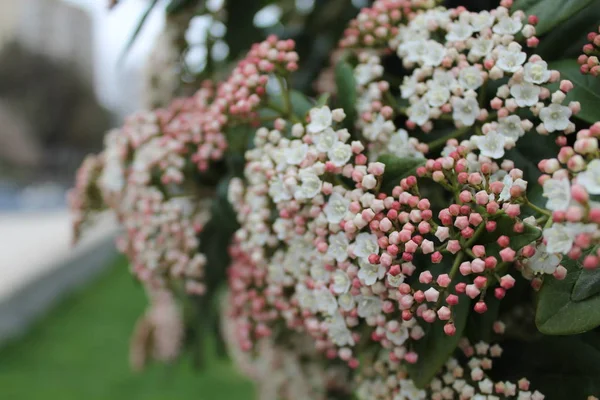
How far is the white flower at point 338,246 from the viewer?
0.58m

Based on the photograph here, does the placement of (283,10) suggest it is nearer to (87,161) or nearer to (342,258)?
(87,161)

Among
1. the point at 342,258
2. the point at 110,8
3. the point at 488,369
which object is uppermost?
the point at 110,8

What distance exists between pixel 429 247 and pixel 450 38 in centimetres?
23

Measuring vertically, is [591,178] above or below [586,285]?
above

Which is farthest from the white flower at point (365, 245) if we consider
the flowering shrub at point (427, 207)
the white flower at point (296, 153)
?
the white flower at point (296, 153)

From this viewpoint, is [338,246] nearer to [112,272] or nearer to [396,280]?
[396,280]

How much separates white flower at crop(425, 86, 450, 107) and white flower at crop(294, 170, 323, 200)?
0.45 feet

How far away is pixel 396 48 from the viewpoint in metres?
0.74

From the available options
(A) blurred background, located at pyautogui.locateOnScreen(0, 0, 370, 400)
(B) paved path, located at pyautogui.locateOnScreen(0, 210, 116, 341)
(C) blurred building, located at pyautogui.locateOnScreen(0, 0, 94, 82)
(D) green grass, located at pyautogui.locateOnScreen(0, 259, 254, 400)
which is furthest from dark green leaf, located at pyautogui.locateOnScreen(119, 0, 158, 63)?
(C) blurred building, located at pyautogui.locateOnScreen(0, 0, 94, 82)

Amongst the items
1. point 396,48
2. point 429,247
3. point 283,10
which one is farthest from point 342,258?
point 283,10

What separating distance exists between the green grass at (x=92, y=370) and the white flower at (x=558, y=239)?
2224 millimetres

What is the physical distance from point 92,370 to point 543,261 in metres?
3.29

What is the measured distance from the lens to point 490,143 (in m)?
0.57

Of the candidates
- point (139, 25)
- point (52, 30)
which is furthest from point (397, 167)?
point (52, 30)
